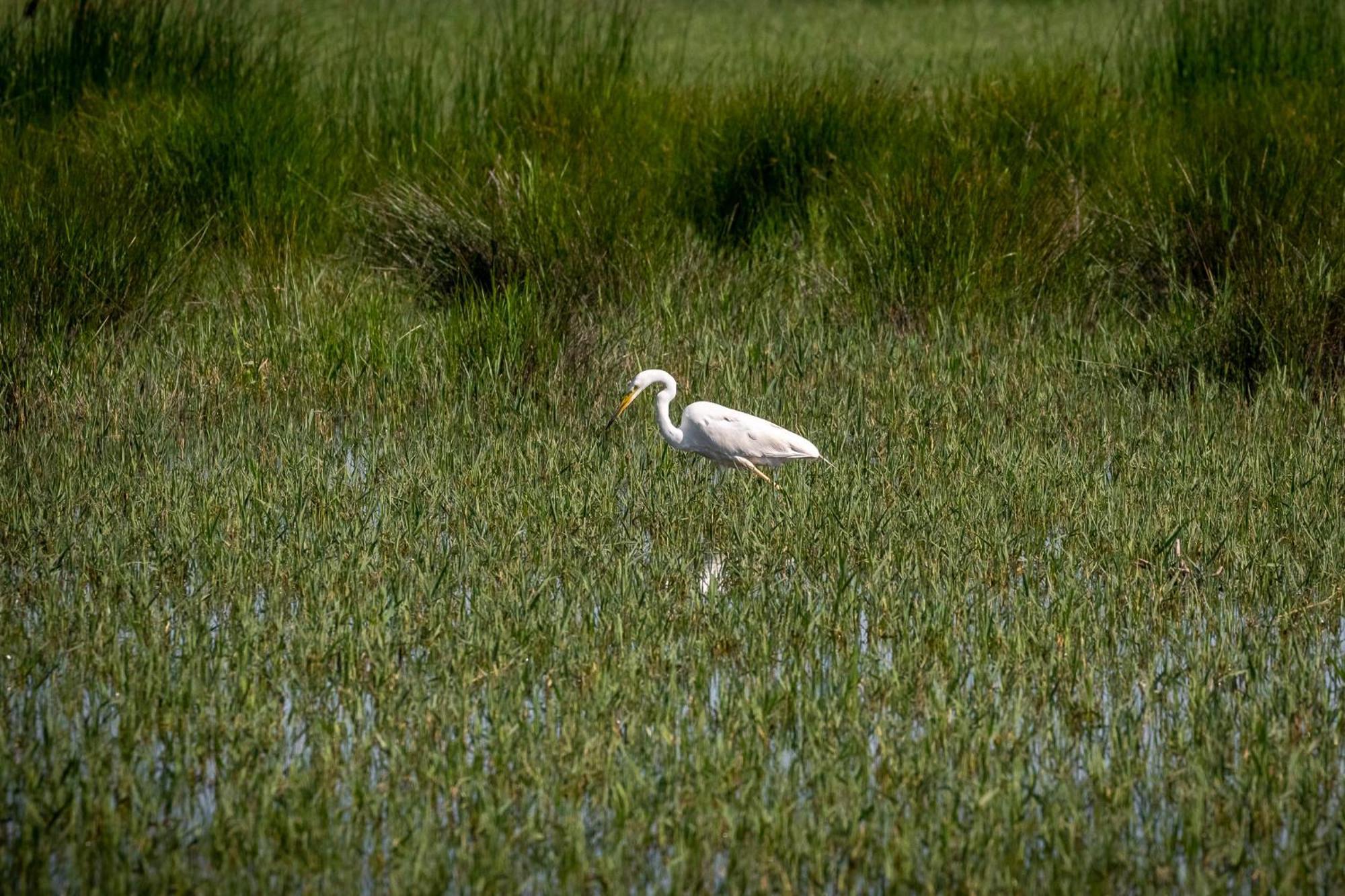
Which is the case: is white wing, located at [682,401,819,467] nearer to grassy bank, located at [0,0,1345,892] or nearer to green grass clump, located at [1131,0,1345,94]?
grassy bank, located at [0,0,1345,892]

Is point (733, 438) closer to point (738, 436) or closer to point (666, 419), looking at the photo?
point (738, 436)

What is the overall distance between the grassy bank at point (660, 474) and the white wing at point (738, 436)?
0.14m

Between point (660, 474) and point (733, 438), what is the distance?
0.98 ft

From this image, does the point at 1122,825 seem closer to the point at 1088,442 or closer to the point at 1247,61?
the point at 1088,442

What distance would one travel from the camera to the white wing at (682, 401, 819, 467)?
548 cm

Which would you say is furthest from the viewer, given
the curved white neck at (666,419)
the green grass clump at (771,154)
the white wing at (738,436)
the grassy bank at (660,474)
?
the green grass clump at (771,154)

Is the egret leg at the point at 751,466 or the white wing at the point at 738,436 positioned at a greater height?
the white wing at the point at 738,436

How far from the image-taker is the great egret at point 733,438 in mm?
5488

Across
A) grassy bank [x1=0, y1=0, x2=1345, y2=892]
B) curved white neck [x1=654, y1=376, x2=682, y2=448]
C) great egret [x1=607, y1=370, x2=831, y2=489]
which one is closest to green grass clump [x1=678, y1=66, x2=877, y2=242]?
grassy bank [x1=0, y1=0, x2=1345, y2=892]

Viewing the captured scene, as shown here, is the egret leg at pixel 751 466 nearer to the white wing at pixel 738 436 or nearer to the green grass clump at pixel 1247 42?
the white wing at pixel 738 436

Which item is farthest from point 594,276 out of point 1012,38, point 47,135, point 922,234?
point 1012,38

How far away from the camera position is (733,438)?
5.51 metres

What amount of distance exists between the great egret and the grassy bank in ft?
0.40

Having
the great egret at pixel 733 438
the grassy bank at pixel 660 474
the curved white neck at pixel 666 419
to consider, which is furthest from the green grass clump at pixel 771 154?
the great egret at pixel 733 438
